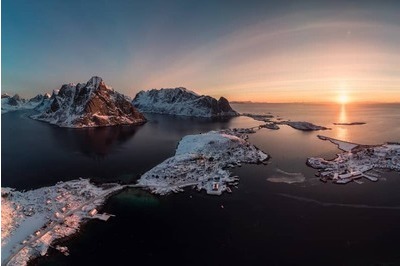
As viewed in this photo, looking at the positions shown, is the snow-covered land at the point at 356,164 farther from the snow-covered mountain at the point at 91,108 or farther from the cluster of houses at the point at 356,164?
the snow-covered mountain at the point at 91,108

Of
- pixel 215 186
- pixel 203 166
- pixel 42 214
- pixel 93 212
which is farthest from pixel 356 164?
pixel 42 214

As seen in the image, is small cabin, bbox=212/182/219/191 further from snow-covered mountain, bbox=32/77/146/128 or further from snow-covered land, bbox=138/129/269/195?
snow-covered mountain, bbox=32/77/146/128

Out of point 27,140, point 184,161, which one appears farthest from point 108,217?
point 27,140

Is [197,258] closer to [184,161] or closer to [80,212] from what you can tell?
[80,212]

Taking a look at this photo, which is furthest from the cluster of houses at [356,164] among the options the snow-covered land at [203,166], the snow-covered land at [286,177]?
the snow-covered land at [203,166]

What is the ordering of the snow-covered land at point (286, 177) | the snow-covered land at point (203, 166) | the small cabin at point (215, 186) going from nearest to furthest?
the small cabin at point (215, 186), the snow-covered land at point (203, 166), the snow-covered land at point (286, 177)

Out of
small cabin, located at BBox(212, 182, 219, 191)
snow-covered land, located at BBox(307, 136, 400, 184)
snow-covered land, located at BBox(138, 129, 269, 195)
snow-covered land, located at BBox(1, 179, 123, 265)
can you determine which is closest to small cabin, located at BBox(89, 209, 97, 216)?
snow-covered land, located at BBox(1, 179, 123, 265)

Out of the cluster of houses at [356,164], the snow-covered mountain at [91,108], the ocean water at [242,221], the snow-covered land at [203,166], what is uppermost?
the snow-covered mountain at [91,108]

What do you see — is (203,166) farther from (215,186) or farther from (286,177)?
(286,177)
